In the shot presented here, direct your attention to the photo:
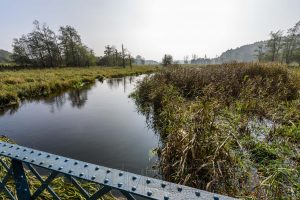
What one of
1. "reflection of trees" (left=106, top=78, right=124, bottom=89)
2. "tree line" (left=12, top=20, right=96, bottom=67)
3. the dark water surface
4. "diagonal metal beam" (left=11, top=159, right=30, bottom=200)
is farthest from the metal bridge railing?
"tree line" (left=12, top=20, right=96, bottom=67)

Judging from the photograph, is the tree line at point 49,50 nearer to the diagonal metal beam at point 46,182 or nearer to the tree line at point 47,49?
the tree line at point 47,49

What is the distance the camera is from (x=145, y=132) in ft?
21.8

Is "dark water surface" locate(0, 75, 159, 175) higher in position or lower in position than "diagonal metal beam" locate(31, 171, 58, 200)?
lower

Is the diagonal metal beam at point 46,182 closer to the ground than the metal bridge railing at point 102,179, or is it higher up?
closer to the ground

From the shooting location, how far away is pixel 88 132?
6.90m

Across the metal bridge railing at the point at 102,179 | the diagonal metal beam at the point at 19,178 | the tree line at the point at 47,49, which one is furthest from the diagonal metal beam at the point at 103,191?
the tree line at the point at 47,49

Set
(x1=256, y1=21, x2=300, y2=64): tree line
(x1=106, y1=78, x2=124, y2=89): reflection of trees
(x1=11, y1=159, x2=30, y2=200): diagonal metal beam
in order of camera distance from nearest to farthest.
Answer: (x1=11, y1=159, x2=30, y2=200): diagonal metal beam → (x1=106, y1=78, x2=124, y2=89): reflection of trees → (x1=256, y1=21, x2=300, y2=64): tree line

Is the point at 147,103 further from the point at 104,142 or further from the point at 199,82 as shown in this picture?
the point at 104,142

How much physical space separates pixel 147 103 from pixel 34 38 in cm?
4153

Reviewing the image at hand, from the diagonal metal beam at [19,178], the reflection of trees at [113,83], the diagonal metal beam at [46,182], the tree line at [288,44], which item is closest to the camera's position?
the diagonal metal beam at [46,182]

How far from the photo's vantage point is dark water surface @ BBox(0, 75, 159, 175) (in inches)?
201

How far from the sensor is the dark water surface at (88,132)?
16.7ft

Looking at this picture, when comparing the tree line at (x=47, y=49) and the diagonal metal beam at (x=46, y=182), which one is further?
the tree line at (x=47, y=49)

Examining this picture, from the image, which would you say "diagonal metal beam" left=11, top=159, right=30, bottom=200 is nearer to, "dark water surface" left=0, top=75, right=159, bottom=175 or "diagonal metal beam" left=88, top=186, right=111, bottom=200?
"diagonal metal beam" left=88, top=186, right=111, bottom=200
